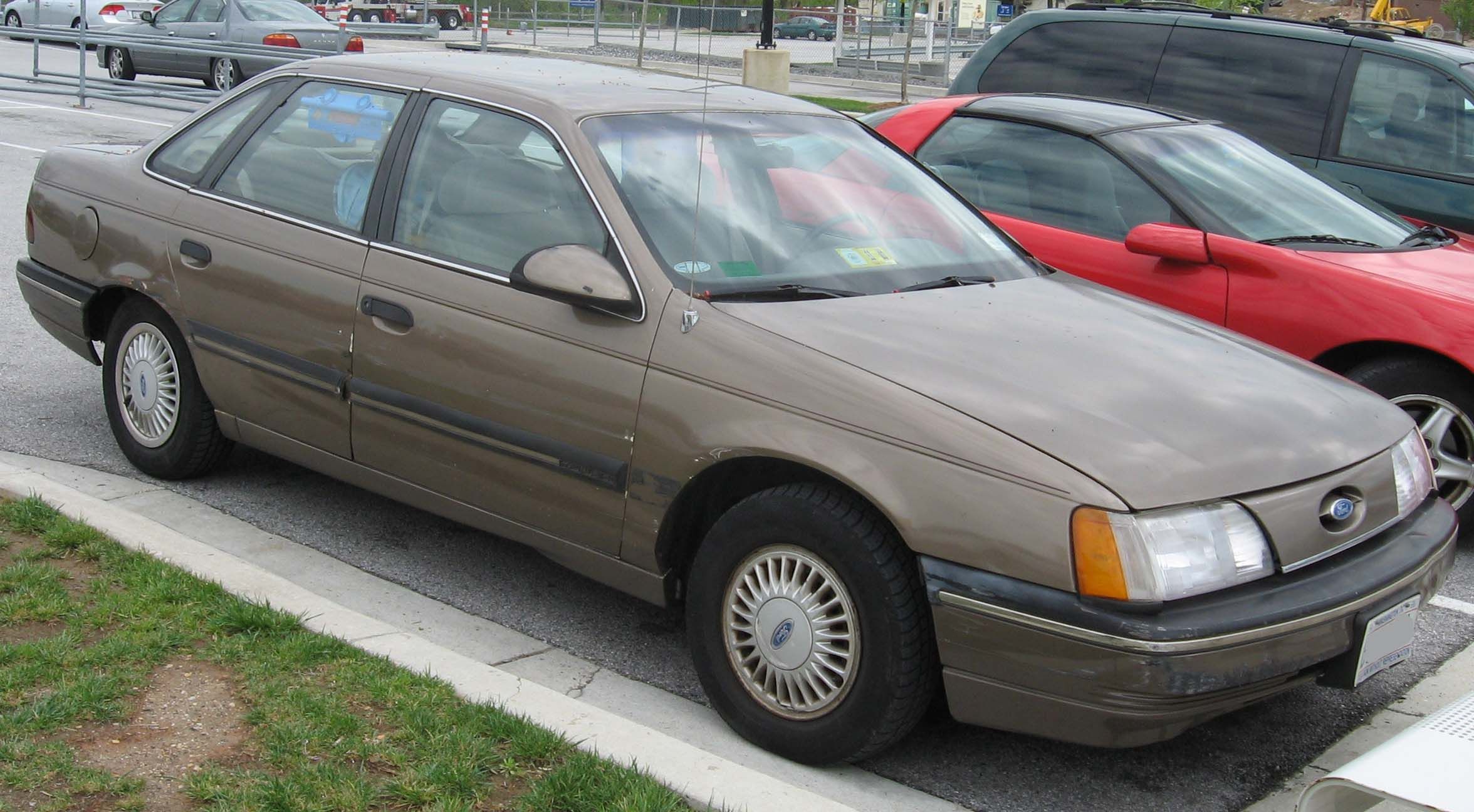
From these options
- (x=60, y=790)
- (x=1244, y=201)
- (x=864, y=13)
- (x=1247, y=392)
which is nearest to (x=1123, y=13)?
(x=1244, y=201)

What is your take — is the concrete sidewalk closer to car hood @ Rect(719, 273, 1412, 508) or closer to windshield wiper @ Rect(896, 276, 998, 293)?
car hood @ Rect(719, 273, 1412, 508)

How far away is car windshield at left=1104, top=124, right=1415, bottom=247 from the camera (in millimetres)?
5781

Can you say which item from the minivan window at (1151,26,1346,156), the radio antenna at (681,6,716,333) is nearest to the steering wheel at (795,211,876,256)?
the radio antenna at (681,6,716,333)

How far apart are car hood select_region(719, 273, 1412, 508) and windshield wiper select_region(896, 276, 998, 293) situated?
4cm

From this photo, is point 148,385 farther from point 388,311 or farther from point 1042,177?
point 1042,177

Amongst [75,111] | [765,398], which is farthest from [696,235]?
[75,111]

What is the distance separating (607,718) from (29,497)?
7.72 feet

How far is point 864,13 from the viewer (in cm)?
3509

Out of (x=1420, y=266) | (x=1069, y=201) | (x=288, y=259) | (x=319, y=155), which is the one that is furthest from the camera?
(x=1069, y=201)

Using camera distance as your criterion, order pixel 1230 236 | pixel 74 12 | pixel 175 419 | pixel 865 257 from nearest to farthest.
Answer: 1. pixel 865 257
2. pixel 175 419
3. pixel 1230 236
4. pixel 74 12

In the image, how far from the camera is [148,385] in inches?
208

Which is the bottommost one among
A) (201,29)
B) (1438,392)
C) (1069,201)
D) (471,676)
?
(471,676)

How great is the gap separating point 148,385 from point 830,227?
2637 mm

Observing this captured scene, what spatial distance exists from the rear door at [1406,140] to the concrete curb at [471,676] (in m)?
5.20
